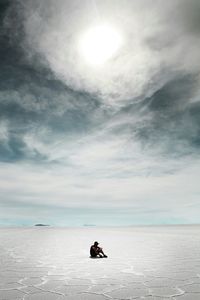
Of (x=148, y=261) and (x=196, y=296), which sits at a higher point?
(x=148, y=261)

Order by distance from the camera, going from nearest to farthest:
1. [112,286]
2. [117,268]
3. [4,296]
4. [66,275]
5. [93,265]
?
[4,296]
[112,286]
[66,275]
[117,268]
[93,265]

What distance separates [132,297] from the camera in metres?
8.56

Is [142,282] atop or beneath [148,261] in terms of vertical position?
beneath

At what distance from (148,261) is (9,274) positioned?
23.7ft

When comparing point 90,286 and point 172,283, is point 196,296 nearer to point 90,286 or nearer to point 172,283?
point 172,283

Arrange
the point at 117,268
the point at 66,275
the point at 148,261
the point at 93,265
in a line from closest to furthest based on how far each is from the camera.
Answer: the point at 66,275
the point at 117,268
the point at 93,265
the point at 148,261

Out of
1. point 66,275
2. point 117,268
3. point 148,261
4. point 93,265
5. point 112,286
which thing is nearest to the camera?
point 112,286

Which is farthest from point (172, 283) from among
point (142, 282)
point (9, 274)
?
point (9, 274)

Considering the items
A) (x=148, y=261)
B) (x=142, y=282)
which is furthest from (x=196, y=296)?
(x=148, y=261)

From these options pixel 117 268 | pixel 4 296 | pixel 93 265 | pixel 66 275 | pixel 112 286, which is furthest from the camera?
pixel 93 265

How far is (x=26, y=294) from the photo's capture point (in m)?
8.85

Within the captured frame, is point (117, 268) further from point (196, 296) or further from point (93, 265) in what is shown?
point (196, 296)

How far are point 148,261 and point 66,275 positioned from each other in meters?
5.75

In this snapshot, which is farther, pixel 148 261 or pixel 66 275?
pixel 148 261
